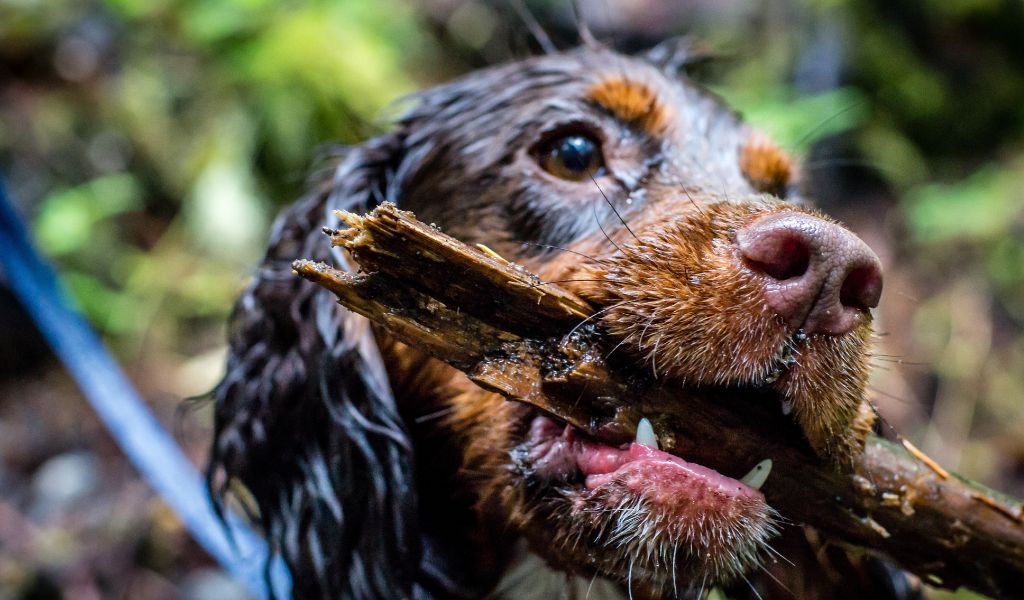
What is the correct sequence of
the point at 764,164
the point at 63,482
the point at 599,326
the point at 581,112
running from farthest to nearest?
1. the point at 63,482
2. the point at 764,164
3. the point at 581,112
4. the point at 599,326

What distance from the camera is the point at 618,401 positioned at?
1676mm

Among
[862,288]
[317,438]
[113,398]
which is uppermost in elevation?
[862,288]

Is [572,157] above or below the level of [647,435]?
above

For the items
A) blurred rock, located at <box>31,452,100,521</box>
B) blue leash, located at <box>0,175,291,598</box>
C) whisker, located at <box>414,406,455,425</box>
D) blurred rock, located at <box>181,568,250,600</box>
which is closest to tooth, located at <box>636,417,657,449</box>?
whisker, located at <box>414,406,455,425</box>

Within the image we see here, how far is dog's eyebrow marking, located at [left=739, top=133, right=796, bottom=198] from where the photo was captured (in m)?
2.62

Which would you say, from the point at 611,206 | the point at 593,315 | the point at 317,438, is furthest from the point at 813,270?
the point at 317,438

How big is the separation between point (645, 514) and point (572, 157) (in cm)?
118

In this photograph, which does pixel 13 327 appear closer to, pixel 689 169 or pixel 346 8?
pixel 346 8

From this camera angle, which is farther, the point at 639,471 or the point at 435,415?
the point at 435,415

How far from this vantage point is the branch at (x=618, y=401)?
1612 millimetres

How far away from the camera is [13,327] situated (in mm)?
5266

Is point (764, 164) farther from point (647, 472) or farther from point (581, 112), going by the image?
point (647, 472)

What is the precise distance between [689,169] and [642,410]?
0.97 m

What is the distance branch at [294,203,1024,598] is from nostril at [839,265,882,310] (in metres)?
0.27
